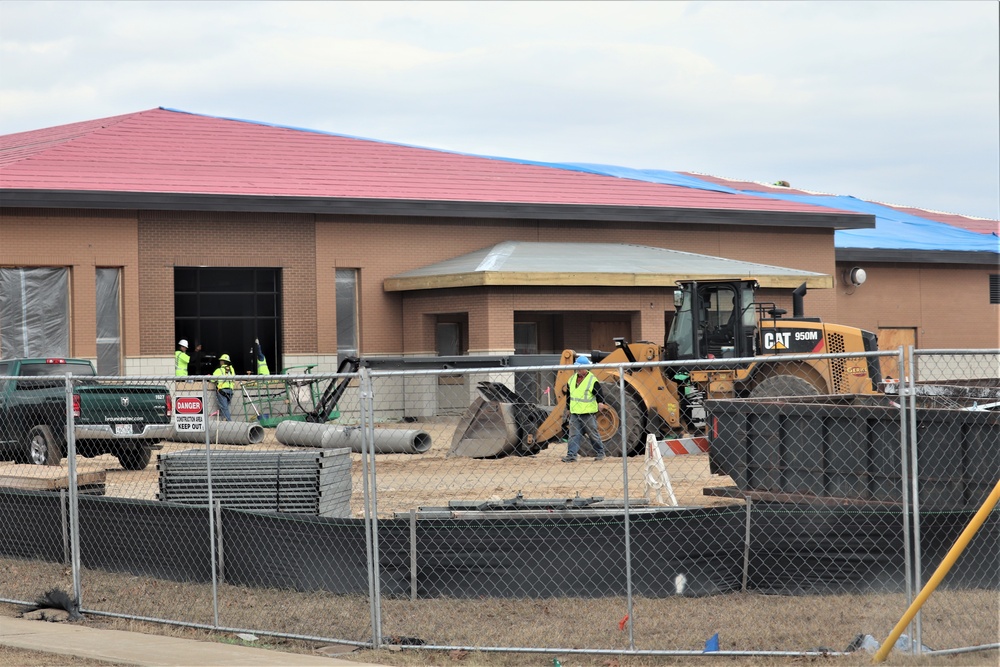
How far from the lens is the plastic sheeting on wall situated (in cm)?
2966

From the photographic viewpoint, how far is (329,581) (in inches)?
406

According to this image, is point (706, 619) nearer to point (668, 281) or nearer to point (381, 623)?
point (381, 623)

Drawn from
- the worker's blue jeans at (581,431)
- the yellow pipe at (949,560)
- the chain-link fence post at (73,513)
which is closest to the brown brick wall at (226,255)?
the worker's blue jeans at (581,431)

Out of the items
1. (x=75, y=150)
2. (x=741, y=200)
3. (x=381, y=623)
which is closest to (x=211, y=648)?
(x=381, y=623)

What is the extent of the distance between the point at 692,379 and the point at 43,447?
1049 cm

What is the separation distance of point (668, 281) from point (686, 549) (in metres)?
23.2

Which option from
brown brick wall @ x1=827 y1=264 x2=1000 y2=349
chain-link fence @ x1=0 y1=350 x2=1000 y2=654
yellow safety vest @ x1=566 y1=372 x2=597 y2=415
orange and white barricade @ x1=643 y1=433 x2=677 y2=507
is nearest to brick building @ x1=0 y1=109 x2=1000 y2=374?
brown brick wall @ x1=827 y1=264 x2=1000 y2=349

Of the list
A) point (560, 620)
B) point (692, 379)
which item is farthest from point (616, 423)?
point (560, 620)

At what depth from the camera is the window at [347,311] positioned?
110ft

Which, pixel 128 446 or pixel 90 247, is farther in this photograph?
pixel 90 247

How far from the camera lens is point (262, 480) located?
12.1 metres

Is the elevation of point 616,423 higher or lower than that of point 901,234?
lower

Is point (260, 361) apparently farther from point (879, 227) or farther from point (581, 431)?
point (879, 227)

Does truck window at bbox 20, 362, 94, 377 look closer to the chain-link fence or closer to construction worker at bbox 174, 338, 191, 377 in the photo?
the chain-link fence
